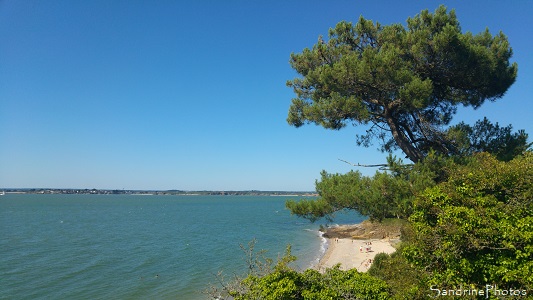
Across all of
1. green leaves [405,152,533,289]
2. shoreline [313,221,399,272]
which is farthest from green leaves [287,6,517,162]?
shoreline [313,221,399,272]

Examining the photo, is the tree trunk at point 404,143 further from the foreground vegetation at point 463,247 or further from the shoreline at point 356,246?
the shoreline at point 356,246

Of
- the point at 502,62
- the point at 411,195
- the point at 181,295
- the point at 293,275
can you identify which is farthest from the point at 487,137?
the point at 181,295

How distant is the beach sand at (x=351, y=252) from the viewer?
1032 inches

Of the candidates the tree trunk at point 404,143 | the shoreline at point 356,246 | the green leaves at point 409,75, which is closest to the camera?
the green leaves at point 409,75

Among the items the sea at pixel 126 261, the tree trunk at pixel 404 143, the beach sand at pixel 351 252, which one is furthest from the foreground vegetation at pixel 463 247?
the beach sand at pixel 351 252

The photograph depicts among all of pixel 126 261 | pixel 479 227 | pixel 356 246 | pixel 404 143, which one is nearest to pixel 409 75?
pixel 404 143

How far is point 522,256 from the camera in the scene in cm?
531

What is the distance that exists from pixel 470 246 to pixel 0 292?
23.8 m

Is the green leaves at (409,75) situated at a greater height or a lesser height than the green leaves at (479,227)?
greater

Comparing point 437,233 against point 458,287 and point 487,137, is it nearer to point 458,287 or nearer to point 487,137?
point 458,287

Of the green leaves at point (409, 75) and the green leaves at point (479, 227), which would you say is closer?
the green leaves at point (479, 227)

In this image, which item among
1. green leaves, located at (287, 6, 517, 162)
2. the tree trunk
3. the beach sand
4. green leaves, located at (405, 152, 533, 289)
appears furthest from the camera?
the beach sand

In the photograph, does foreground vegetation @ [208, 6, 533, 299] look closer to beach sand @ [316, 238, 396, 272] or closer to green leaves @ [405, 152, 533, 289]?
green leaves @ [405, 152, 533, 289]

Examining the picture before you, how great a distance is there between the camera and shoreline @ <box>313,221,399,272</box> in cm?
2709
